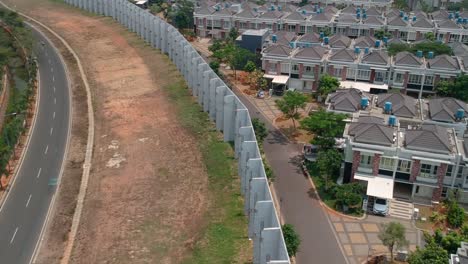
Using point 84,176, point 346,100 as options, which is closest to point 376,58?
point 346,100

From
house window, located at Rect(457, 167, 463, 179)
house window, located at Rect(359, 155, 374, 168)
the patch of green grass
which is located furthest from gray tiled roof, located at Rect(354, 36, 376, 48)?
house window, located at Rect(457, 167, 463, 179)

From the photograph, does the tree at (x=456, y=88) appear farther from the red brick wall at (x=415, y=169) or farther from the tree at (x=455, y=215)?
the tree at (x=455, y=215)

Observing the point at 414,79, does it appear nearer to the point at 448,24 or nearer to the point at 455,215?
the point at 448,24

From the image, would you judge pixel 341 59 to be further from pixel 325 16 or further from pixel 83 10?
pixel 83 10

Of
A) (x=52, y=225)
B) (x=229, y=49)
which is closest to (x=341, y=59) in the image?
(x=229, y=49)

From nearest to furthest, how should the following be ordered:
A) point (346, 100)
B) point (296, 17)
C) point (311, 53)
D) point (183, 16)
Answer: point (346, 100), point (311, 53), point (296, 17), point (183, 16)

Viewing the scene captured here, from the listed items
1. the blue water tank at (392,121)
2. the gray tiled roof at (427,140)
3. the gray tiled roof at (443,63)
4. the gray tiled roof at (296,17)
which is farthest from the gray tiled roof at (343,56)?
the gray tiled roof at (427,140)
